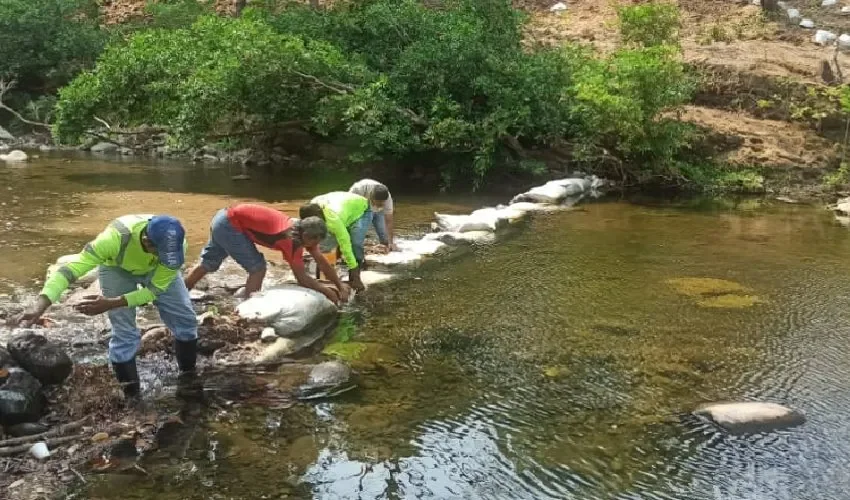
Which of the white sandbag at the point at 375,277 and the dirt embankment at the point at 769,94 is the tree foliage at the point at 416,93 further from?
the white sandbag at the point at 375,277

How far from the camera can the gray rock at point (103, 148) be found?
2012 centimetres

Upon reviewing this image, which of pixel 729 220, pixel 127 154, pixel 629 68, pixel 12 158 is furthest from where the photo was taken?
pixel 127 154

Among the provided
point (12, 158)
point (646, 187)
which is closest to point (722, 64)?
point (646, 187)

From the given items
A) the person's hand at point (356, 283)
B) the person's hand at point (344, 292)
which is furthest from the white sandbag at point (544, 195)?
the person's hand at point (344, 292)

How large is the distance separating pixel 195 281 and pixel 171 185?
8.04 m

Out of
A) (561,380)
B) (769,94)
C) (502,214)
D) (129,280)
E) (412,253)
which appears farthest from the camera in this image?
(769,94)

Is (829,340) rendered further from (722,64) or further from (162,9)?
(162,9)

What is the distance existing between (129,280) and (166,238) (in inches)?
17.8

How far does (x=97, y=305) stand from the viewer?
421 cm

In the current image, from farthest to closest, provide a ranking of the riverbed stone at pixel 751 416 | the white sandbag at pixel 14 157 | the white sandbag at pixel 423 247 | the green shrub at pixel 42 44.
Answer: the green shrub at pixel 42 44 < the white sandbag at pixel 14 157 < the white sandbag at pixel 423 247 < the riverbed stone at pixel 751 416

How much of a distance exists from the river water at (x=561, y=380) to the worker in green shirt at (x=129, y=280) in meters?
0.66

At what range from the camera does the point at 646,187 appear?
1386cm

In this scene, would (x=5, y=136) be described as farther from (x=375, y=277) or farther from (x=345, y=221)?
(x=345, y=221)

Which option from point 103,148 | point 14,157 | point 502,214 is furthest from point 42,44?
point 502,214
